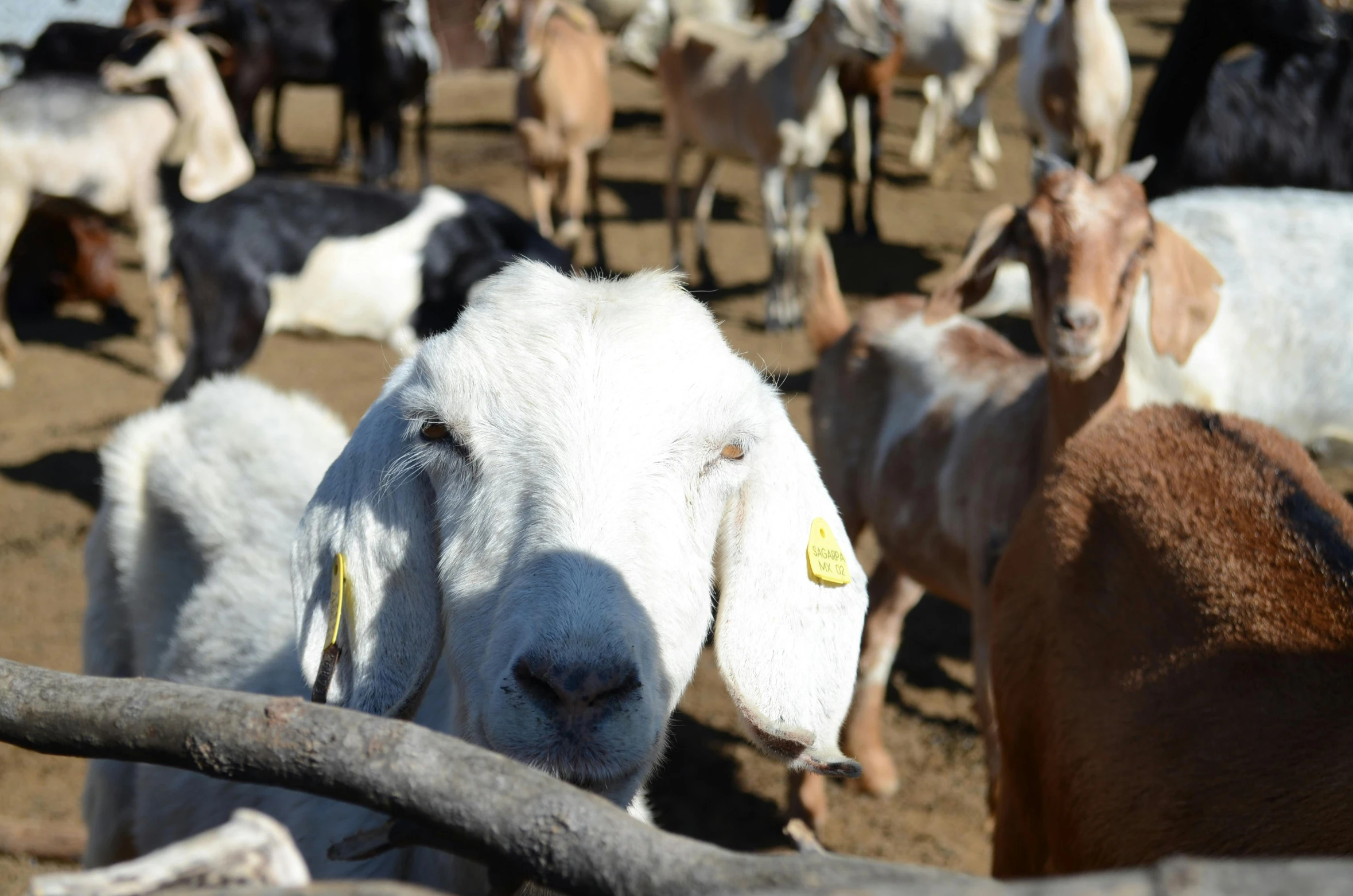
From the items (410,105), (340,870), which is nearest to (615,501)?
(340,870)

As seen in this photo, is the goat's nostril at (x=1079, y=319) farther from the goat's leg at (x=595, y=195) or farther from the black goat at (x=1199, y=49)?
the goat's leg at (x=595, y=195)

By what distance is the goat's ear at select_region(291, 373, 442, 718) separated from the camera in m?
2.05

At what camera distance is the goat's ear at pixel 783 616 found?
206cm

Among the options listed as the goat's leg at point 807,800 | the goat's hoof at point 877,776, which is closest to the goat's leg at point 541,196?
the goat's hoof at point 877,776

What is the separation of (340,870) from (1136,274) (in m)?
3.10

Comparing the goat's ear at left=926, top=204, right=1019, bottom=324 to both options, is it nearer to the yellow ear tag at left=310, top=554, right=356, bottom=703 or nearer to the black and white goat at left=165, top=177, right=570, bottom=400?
the yellow ear tag at left=310, top=554, right=356, bottom=703

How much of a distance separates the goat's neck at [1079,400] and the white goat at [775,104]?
19.7 feet

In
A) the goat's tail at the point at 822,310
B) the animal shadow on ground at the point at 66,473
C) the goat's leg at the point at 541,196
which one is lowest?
the animal shadow on ground at the point at 66,473

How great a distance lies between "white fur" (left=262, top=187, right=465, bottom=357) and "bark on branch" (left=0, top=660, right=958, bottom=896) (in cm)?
521

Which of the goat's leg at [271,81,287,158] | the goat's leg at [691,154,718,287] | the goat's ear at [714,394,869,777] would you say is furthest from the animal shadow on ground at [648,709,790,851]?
the goat's leg at [271,81,287,158]

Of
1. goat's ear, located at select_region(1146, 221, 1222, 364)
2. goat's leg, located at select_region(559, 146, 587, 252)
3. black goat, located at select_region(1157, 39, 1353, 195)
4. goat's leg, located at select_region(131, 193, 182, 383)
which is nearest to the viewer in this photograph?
goat's ear, located at select_region(1146, 221, 1222, 364)

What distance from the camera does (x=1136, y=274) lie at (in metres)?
3.83

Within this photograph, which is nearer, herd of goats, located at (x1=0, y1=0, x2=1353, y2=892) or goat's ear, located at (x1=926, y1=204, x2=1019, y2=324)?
herd of goats, located at (x1=0, y1=0, x2=1353, y2=892)

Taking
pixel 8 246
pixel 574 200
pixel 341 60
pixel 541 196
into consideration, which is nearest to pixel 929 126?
pixel 574 200
